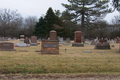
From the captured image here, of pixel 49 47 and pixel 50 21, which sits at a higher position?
pixel 50 21

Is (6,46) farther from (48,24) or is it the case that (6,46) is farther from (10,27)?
(10,27)

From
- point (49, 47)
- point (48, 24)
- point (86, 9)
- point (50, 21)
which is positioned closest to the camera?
point (49, 47)

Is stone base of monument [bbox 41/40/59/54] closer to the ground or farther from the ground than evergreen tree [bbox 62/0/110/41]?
closer to the ground

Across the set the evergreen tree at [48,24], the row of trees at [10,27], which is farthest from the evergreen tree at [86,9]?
the row of trees at [10,27]

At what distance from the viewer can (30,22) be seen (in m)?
74.8

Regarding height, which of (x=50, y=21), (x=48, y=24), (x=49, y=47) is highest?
(x=50, y=21)

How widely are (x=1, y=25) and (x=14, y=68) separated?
62918mm

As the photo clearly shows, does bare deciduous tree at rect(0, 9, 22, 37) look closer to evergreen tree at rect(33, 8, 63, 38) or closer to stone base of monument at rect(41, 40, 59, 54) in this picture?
evergreen tree at rect(33, 8, 63, 38)

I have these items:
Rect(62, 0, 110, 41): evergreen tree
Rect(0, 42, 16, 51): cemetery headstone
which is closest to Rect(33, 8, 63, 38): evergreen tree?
Rect(62, 0, 110, 41): evergreen tree

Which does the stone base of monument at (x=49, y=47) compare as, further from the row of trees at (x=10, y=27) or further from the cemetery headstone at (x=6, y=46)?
the row of trees at (x=10, y=27)

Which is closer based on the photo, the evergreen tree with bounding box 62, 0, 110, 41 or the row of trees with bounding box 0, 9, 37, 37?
the evergreen tree with bounding box 62, 0, 110, 41

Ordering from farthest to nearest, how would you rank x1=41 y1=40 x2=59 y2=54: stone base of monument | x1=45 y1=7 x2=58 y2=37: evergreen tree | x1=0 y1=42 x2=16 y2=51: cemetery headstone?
1. x1=45 y1=7 x2=58 y2=37: evergreen tree
2. x1=0 y1=42 x2=16 y2=51: cemetery headstone
3. x1=41 y1=40 x2=59 y2=54: stone base of monument

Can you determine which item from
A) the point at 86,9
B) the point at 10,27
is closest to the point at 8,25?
the point at 10,27

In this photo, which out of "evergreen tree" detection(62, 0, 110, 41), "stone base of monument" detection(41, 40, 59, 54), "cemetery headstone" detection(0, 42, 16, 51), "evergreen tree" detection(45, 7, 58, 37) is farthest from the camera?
"evergreen tree" detection(45, 7, 58, 37)
